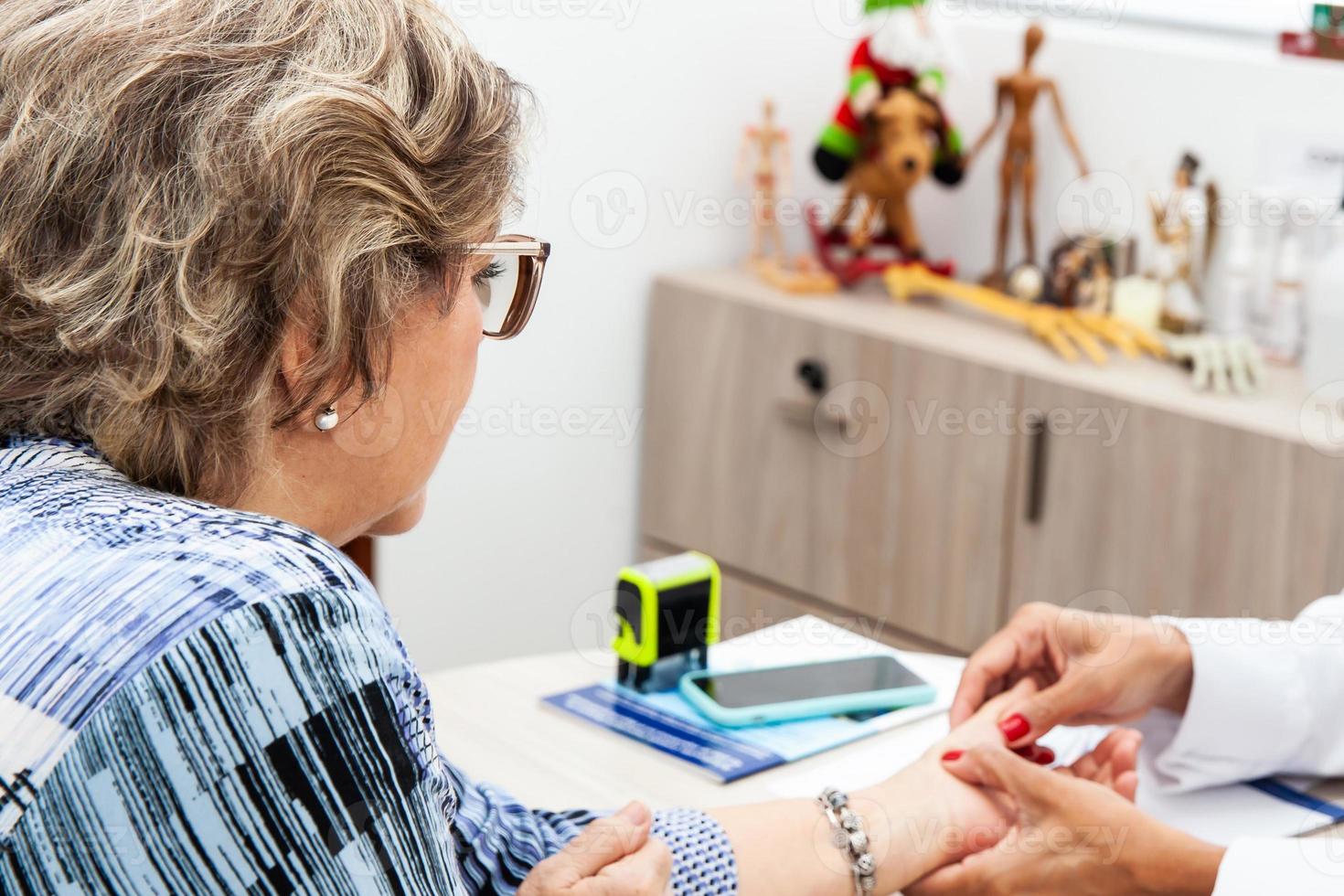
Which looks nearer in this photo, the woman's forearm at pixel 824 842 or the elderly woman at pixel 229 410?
the elderly woman at pixel 229 410

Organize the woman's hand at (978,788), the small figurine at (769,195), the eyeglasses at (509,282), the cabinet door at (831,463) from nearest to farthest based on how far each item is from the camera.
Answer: the eyeglasses at (509,282), the woman's hand at (978,788), the cabinet door at (831,463), the small figurine at (769,195)

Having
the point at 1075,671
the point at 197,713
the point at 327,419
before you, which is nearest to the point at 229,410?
the point at 327,419

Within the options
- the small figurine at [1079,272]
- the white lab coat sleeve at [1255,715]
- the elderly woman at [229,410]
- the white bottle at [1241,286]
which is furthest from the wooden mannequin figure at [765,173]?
the elderly woman at [229,410]

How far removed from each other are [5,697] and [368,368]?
0.29m

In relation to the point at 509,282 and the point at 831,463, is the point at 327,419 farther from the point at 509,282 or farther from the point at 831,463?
the point at 831,463

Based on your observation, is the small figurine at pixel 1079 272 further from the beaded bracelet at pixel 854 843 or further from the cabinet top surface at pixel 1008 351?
the beaded bracelet at pixel 854 843

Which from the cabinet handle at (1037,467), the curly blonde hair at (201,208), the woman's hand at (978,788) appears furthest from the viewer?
the cabinet handle at (1037,467)

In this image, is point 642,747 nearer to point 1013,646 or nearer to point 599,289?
point 1013,646

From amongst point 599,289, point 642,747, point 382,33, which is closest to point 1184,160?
point 599,289

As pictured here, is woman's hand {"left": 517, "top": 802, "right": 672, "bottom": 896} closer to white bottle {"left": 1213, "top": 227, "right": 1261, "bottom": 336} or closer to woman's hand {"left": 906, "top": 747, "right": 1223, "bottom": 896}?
woman's hand {"left": 906, "top": 747, "right": 1223, "bottom": 896}

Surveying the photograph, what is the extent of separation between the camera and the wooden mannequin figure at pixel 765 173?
266cm

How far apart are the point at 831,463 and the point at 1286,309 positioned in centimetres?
72

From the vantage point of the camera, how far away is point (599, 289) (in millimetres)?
2621

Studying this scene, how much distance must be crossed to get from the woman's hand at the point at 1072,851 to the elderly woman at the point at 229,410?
0.29 meters
